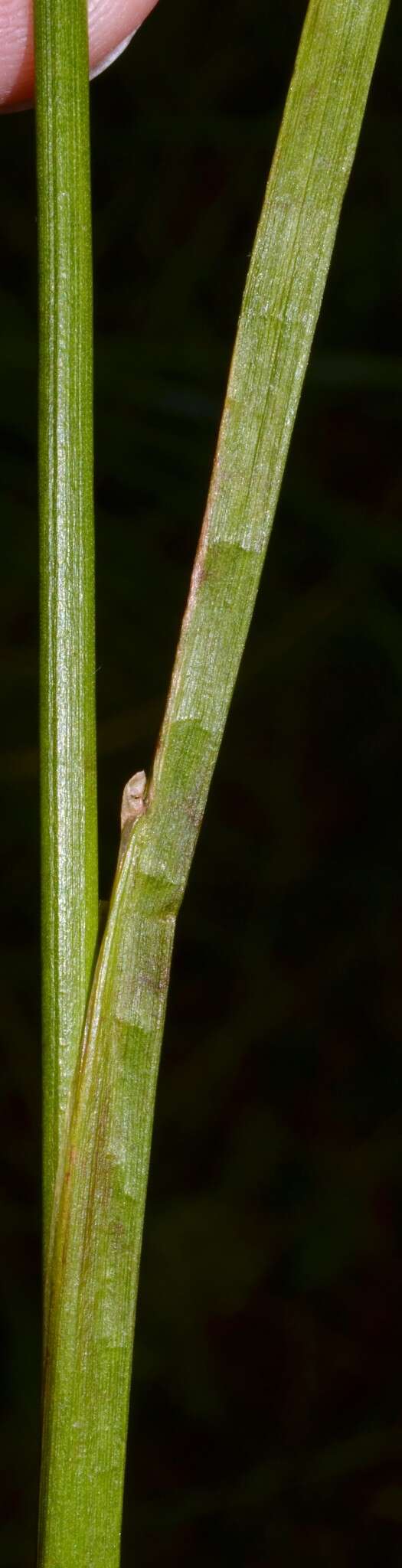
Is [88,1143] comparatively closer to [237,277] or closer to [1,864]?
[1,864]

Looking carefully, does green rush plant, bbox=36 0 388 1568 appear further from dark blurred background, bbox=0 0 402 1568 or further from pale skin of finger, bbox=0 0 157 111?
dark blurred background, bbox=0 0 402 1568

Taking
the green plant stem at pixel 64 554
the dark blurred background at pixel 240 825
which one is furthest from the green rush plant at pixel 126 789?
the dark blurred background at pixel 240 825

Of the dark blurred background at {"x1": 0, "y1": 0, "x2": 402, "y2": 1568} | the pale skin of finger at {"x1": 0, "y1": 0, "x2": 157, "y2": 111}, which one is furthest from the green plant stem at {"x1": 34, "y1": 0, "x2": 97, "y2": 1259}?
the dark blurred background at {"x1": 0, "y1": 0, "x2": 402, "y2": 1568}

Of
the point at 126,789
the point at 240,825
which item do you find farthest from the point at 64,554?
the point at 240,825

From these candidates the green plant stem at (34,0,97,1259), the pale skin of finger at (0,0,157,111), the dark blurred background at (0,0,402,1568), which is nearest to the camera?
the green plant stem at (34,0,97,1259)

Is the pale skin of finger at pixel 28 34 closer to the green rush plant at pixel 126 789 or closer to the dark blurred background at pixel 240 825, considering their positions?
the green rush plant at pixel 126 789

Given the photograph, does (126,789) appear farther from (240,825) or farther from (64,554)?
(240,825)
